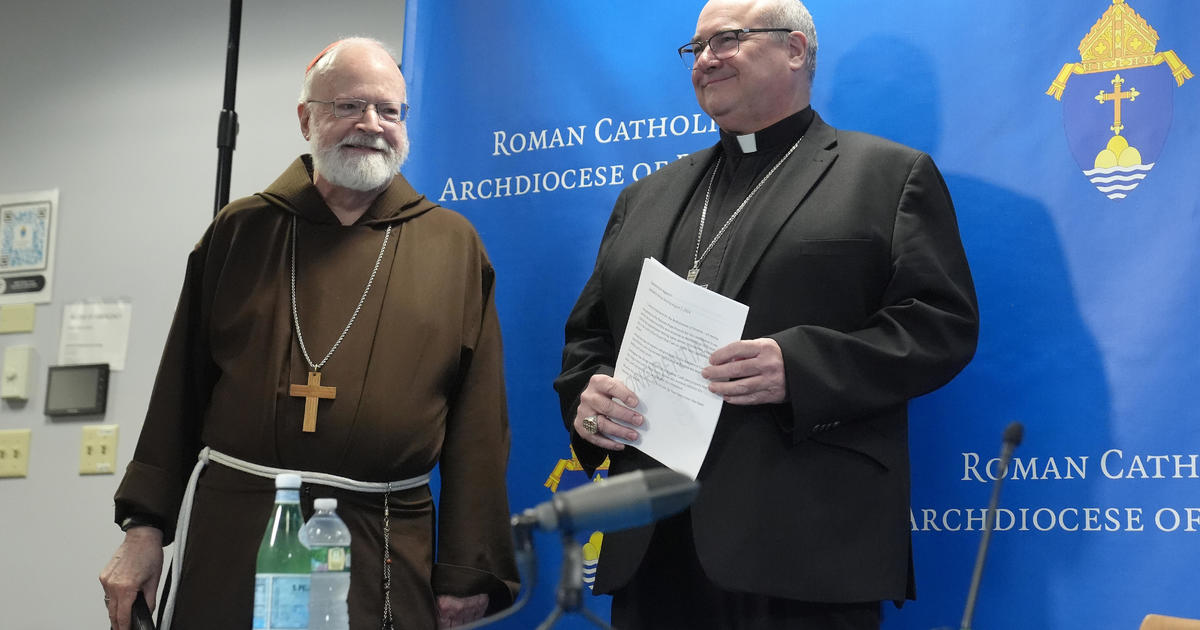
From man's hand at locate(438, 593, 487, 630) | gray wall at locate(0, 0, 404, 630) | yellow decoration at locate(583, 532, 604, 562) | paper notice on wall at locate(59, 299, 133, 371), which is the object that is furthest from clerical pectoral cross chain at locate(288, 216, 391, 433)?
paper notice on wall at locate(59, 299, 133, 371)

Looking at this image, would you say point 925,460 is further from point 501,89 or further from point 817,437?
point 501,89

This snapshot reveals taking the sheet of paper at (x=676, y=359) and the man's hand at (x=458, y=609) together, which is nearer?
the sheet of paper at (x=676, y=359)

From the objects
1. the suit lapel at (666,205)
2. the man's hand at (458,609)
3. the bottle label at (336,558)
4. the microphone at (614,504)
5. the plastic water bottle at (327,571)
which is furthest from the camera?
the man's hand at (458,609)

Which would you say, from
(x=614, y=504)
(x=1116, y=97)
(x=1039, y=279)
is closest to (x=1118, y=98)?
(x=1116, y=97)

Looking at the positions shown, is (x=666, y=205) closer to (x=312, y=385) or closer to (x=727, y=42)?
(x=727, y=42)

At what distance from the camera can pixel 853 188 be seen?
2588 millimetres

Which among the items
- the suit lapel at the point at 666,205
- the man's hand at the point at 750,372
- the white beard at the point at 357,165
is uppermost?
the white beard at the point at 357,165

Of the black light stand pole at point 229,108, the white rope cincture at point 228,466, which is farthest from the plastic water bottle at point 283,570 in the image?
the black light stand pole at point 229,108

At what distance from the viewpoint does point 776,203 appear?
A: 2639 millimetres

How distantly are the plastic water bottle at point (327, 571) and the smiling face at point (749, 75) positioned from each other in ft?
4.25

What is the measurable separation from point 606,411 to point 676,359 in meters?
0.18

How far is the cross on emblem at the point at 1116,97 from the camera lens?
297 centimetres

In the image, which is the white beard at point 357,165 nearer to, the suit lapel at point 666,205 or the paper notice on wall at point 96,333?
the suit lapel at point 666,205

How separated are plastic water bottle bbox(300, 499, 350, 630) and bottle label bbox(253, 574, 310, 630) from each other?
2.1 inches
